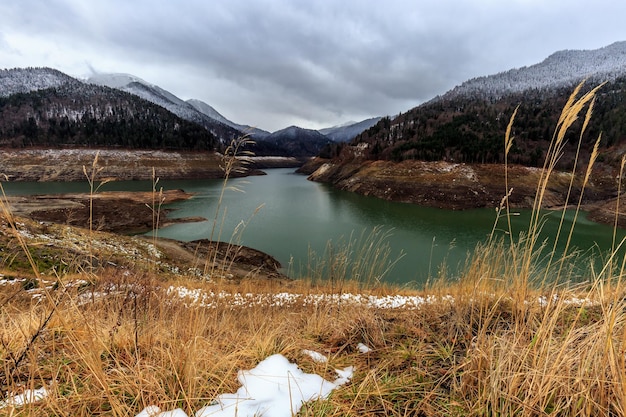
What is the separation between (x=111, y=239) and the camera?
13227 mm

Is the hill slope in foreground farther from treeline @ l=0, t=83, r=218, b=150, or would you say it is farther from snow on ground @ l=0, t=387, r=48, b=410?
treeline @ l=0, t=83, r=218, b=150

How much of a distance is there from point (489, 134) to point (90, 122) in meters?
107

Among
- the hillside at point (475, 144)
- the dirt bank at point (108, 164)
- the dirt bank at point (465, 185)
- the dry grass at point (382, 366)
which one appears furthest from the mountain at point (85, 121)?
the dry grass at point (382, 366)

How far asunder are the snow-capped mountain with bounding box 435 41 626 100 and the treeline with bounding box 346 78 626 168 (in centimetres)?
3811

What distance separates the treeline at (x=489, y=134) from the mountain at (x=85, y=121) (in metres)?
51.2

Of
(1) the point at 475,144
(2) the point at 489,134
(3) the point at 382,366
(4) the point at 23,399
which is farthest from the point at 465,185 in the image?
(4) the point at 23,399

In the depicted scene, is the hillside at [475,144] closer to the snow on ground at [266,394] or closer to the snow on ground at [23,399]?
the snow on ground at [266,394]

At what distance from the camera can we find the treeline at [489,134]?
141 ft

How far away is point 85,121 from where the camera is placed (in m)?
83.6

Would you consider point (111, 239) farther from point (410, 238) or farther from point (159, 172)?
point (159, 172)

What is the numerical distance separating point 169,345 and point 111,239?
574 inches

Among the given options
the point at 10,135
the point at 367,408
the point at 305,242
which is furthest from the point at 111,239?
the point at 10,135

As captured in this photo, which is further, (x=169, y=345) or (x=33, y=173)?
(x=33, y=173)

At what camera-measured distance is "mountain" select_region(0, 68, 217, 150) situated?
2783 inches
